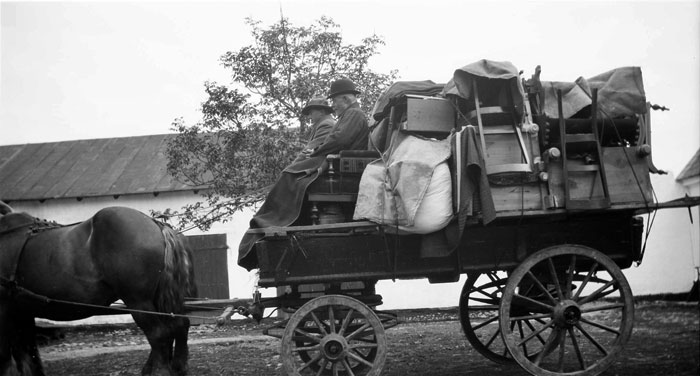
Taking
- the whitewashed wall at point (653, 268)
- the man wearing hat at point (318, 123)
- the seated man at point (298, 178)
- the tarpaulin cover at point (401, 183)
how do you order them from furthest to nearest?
the whitewashed wall at point (653, 268)
the man wearing hat at point (318, 123)
the seated man at point (298, 178)
the tarpaulin cover at point (401, 183)

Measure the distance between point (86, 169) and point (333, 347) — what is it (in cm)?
1410

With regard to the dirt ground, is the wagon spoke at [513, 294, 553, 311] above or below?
above

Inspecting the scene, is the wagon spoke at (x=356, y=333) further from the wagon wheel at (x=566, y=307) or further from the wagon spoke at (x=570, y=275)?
the wagon spoke at (x=570, y=275)

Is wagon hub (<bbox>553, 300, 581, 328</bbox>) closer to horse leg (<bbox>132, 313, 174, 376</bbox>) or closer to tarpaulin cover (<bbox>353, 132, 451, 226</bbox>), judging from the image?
tarpaulin cover (<bbox>353, 132, 451, 226</bbox>)

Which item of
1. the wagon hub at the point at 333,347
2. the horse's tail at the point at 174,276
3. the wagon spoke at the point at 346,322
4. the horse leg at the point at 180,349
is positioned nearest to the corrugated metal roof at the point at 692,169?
the wagon spoke at the point at 346,322

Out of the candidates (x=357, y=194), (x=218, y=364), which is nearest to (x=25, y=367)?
(x=218, y=364)

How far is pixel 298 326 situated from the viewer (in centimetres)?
509

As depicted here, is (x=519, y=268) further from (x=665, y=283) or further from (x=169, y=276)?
(x=665, y=283)

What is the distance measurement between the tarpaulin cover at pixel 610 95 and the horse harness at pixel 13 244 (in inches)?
196

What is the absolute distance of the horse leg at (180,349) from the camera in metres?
5.85

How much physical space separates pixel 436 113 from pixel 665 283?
451 inches

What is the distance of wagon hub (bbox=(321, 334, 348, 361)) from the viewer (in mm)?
4875

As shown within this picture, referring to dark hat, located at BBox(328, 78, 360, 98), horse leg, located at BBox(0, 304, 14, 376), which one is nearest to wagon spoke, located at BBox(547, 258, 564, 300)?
dark hat, located at BBox(328, 78, 360, 98)

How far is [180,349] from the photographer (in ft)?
19.6
